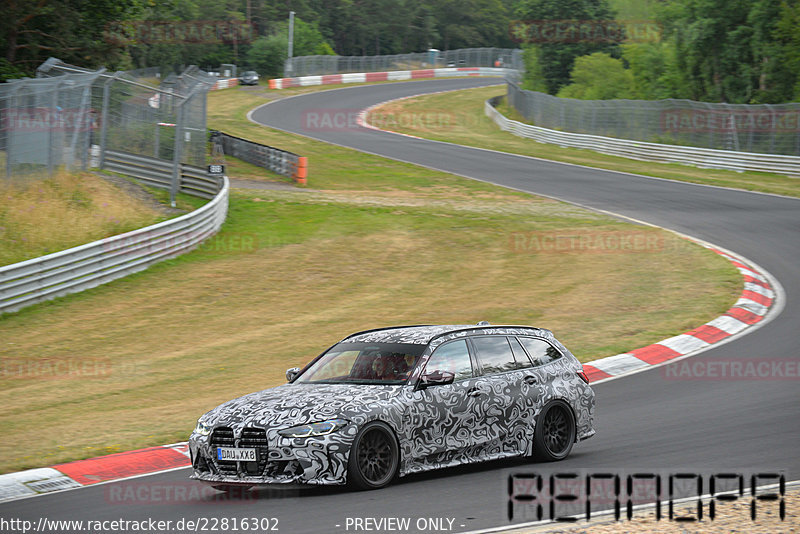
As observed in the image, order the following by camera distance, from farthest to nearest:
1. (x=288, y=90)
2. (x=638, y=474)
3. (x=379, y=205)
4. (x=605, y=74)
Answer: (x=288, y=90), (x=605, y=74), (x=379, y=205), (x=638, y=474)

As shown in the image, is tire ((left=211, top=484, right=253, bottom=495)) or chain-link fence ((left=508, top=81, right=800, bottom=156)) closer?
tire ((left=211, top=484, right=253, bottom=495))

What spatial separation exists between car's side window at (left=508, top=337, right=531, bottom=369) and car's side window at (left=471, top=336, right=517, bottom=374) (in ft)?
0.17

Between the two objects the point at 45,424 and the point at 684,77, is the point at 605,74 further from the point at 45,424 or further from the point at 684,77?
the point at 45,424

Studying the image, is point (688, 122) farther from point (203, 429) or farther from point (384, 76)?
point (384, 76)

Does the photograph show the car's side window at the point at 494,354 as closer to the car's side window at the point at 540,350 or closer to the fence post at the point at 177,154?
the car's side window at the point at 540,350

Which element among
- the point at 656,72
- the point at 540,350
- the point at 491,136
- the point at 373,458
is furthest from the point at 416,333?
the point at 656,72

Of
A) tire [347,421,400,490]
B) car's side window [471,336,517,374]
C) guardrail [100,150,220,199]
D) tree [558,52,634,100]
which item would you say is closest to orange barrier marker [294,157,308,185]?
guardrail [100,150,220,199]

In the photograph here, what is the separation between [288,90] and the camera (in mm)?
81188

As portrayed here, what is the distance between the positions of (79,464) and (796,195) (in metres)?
27.7

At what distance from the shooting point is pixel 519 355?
9969 millimetres

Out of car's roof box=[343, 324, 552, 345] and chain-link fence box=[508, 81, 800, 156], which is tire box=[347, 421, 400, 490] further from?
chain-link fence box=[508, 81, 800, 156]

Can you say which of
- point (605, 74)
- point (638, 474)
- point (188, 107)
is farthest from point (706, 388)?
point (605, 74)

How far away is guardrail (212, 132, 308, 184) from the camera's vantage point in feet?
122

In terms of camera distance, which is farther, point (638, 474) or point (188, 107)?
Result: point (188, 107)
